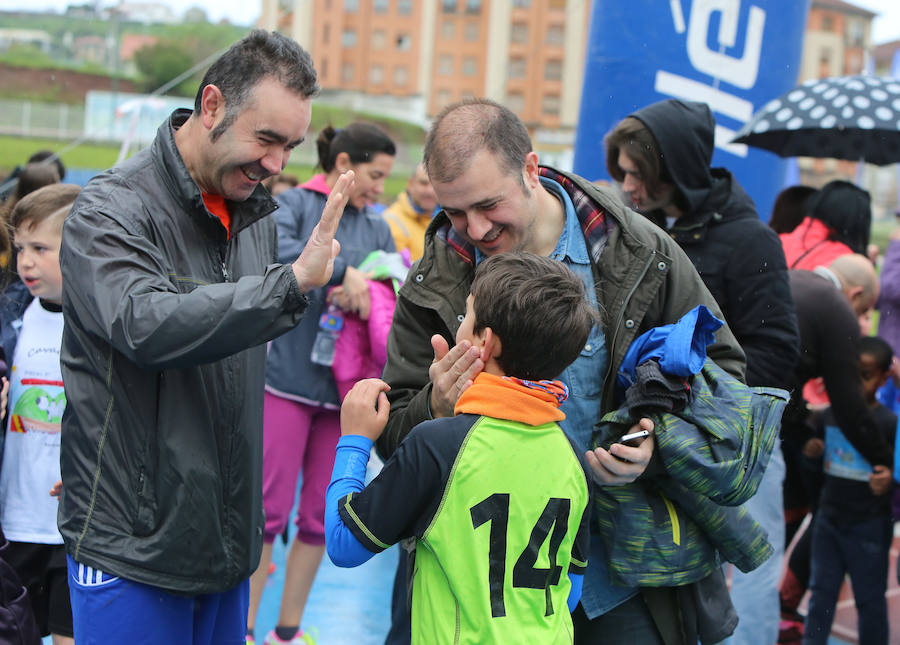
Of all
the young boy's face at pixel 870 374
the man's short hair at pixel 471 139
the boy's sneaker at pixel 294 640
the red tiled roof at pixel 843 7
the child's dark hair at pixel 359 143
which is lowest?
the boy's sneaker at pixel 294 640

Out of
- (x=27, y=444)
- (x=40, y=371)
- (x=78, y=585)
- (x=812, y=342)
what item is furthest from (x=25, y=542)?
(x=812, y=342)

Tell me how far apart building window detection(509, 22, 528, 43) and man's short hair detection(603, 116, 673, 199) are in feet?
227

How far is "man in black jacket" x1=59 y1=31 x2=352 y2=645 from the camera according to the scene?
1948 millimetres

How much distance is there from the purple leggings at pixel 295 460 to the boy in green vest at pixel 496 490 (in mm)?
2195

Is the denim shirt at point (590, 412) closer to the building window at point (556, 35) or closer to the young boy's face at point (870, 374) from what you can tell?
the young boy's face at point (870, 374)

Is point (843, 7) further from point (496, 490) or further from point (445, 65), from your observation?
point (496, 490)

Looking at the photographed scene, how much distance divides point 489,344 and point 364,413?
0.35 metres

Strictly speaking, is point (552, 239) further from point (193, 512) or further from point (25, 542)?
point (25, 542)

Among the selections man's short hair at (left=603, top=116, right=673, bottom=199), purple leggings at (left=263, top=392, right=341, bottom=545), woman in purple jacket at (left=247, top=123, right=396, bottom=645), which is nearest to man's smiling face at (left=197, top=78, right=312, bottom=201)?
man's short hair at (left=603, top=116, right=673, bottom=199)

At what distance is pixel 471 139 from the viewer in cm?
225

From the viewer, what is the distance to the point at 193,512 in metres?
2.18

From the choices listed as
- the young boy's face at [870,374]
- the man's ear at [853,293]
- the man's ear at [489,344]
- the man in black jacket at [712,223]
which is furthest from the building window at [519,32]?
the man's ear at [489,344]

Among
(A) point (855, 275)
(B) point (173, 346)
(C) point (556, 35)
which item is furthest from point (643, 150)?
(C) point (556, 35)

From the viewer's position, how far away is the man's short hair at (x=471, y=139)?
88.6 inches
